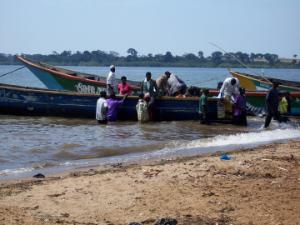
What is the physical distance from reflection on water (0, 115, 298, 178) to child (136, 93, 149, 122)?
0.85ft

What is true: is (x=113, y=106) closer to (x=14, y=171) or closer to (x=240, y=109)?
(x=240, y=109)

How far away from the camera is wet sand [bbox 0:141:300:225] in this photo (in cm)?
544

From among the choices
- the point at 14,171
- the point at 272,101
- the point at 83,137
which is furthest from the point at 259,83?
the point at 14,171

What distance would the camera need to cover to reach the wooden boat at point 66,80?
18844 millimetres

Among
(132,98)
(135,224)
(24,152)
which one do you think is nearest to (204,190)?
(135,224)

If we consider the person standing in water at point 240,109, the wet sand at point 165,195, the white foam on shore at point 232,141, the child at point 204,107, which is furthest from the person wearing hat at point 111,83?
the wet sand at point 165,195

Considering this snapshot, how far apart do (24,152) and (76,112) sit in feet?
19.8

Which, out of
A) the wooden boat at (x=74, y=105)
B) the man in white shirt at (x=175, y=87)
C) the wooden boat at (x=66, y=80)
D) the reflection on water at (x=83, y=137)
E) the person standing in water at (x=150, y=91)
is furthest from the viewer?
the wooden boat at (x=66, y=80)

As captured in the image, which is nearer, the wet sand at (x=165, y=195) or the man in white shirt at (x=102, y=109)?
the wet sand at (x=165, y=195)

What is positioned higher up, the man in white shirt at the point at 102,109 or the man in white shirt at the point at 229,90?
the man in white shirt at the point at 229,90

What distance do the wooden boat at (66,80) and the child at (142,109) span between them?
1.78 m

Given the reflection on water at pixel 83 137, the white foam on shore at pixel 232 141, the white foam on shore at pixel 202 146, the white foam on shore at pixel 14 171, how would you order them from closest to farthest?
1. the white foam on shore at pixel 14 171
2. the white foam on shore at pixel 202 146
3. the reflection on water at pixel 83 137
4. the white foam on shore at pixel 232 141

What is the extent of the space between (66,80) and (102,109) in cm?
458

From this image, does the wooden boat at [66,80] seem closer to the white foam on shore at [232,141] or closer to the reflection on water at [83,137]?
the reflection on water at [83,137]
